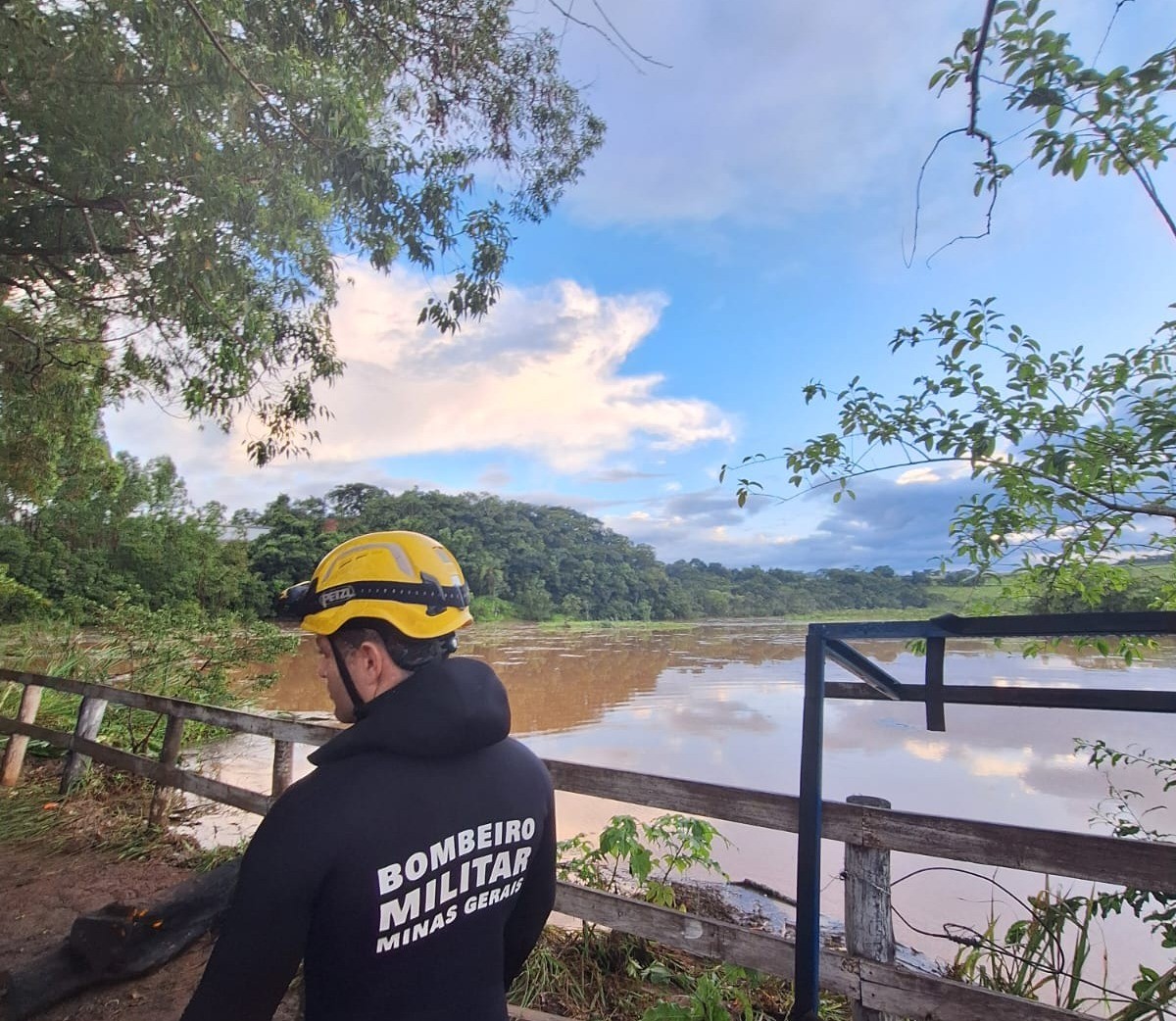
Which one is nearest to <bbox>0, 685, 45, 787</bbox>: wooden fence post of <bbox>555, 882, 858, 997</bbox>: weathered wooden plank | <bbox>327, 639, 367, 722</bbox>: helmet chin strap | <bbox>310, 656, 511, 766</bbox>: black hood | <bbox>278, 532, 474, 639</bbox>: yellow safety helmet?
<bbox>555, 882, 858, 997</bbox>: weathered wooden plank

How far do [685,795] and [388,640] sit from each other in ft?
4.93

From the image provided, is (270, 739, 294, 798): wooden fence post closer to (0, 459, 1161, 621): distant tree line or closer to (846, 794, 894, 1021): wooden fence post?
(846, 794, 894, 1021): wooden fence post

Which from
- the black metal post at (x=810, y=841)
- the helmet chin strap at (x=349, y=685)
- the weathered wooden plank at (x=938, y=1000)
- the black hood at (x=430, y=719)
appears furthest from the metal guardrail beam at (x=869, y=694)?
the helmet chin strap at (x=349, y=685)

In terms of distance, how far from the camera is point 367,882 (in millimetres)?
1072

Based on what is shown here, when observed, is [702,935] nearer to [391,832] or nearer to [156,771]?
[391,832]

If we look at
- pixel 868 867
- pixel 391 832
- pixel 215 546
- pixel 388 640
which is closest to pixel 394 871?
pixel 391 832

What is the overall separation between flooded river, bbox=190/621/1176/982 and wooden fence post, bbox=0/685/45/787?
5.89 ft

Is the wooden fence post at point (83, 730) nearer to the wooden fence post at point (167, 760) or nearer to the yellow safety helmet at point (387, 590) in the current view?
the wooden fence post at point (167, 760)

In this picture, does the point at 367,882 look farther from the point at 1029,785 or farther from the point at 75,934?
the point at 1029,785

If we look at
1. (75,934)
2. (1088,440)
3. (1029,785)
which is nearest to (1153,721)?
(1029,785)

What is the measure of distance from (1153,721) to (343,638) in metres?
15.4

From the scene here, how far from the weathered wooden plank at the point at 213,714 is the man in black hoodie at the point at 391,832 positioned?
2.07 metres

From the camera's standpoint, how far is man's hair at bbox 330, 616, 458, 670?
4.19 ft

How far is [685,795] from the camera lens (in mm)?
2393
